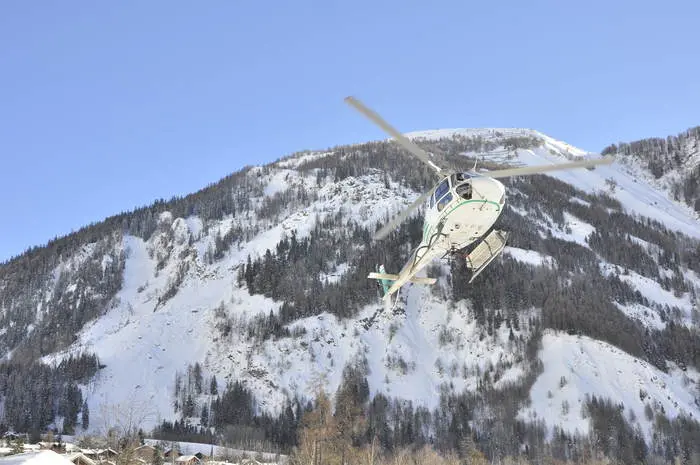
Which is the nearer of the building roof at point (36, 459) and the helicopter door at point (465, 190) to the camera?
the building roof at point (36, 459)

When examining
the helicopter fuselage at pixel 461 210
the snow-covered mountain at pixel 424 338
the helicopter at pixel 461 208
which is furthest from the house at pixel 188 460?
the helicopter fuselage at pixel 461 210

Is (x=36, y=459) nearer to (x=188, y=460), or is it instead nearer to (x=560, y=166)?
(x=560, y=166)

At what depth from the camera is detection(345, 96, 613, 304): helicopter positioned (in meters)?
28.6

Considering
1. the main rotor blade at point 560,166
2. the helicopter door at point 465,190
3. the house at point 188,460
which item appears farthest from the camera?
the house at point 188,460

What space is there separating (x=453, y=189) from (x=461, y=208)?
94 centimetres

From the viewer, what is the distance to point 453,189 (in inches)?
1178

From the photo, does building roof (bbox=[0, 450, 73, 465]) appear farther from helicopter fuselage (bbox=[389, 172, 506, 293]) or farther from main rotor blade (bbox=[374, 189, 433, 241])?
helicopter fuselage (bbox=[389, 172, 506, 293])

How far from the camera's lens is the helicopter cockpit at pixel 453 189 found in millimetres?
29562

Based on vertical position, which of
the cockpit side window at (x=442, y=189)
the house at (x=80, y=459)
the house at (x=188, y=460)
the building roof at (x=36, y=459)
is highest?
the cockpit side window at (x=442, y=189)

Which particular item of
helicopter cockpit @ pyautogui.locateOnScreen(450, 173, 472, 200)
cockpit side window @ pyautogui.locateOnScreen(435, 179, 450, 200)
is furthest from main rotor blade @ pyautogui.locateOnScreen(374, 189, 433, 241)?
helicopter cockpit @ pyautogui.locateOnScreen(450, 173, 472, 200)

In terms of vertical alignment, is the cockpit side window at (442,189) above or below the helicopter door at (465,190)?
above

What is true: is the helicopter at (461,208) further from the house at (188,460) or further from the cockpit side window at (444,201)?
the house at (188,460)

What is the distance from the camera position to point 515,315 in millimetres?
165625

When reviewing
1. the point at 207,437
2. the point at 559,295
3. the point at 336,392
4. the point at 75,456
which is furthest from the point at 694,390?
the point at 75,456
